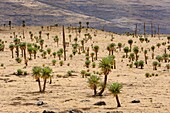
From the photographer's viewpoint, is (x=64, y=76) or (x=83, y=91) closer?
(x=83, y=91)

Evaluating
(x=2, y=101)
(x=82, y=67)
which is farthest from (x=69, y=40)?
(x=2, y=101)

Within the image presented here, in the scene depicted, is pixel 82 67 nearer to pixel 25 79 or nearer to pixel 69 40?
pixel 25 79

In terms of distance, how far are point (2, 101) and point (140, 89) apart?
20.0 meters

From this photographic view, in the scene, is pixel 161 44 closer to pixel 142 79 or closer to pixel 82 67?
pixel 82 67

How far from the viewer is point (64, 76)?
74.2 metres

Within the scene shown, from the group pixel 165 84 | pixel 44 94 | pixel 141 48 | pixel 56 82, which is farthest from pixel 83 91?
pixel 141 48

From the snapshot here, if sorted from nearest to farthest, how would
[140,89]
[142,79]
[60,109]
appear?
[60,109], [140,89], [142,79]

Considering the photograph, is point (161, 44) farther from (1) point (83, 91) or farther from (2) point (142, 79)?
(1) point (83, 91)

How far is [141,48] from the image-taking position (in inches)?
4924

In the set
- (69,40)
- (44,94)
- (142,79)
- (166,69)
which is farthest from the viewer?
(69,40)

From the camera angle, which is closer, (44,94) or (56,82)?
(44,94)

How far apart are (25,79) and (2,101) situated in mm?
19849

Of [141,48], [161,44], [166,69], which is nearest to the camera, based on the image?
[166,69]

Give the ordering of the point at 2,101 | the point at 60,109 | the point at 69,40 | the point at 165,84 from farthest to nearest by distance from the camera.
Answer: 1. the point at 69,40
2. the point at 165,84
3. the point at 2,101
4. the point at 60,109
